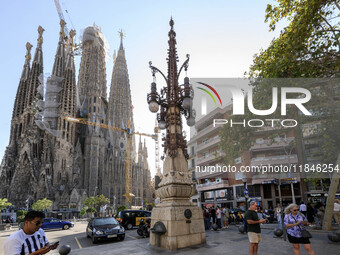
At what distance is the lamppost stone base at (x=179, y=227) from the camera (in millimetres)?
7762

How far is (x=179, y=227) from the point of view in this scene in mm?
7973

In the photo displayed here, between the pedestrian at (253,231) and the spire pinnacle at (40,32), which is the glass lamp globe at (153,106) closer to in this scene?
the pedestrian at (253,231)

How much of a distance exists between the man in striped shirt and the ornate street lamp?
16.5ft

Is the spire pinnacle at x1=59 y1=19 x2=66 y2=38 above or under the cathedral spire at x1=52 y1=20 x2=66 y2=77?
above

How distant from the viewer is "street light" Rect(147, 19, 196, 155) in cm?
934

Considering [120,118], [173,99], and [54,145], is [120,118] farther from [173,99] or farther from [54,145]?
[173,99]

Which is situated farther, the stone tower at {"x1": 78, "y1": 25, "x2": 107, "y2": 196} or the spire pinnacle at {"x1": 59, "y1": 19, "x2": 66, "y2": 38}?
the spire pinnacle at {"x1": 59, "y1": 19, "x2": 66, "y2": 38}

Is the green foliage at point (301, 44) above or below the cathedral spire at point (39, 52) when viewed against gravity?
below

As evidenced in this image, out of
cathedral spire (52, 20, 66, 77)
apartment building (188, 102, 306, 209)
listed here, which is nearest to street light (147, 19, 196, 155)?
apartment building (188, 102, 306, 209)

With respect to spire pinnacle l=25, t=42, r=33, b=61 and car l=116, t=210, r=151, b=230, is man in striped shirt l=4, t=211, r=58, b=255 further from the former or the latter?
spire pinnacle l=25, t=42, r=33, b=61

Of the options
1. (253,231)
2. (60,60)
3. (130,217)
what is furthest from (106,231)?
(60,60)

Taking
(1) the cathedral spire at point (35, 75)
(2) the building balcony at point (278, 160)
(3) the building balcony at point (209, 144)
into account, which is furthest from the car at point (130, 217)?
(1) the cathedral spire at point (35, 75)

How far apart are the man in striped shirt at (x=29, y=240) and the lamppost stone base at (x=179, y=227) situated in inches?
197

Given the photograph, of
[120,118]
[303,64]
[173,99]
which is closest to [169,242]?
[173,99]
